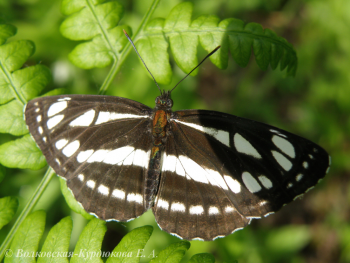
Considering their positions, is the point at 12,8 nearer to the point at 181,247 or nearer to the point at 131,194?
the point at 131,194

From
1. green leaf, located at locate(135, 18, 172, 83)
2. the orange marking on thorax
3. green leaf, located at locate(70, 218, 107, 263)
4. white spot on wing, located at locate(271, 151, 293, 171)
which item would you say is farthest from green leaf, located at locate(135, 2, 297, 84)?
green leaf, located at locate(70, 218, 107, 263)

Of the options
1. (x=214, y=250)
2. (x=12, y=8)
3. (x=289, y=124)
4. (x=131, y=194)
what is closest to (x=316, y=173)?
(x=131, y=194)

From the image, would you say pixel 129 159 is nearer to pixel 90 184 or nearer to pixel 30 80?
pixel 90 184

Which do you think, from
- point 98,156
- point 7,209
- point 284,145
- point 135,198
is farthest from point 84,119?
point 284,145

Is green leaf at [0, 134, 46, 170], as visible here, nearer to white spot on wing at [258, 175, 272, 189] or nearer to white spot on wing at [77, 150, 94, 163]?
white spot on wing at [77, 150, 94, 163]

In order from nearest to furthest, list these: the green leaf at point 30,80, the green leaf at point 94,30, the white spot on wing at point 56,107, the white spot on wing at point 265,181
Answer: the white spot on wing at point 265,181, the white spot on wing at point 56,107, the green leaf at point 30,80, the green leaf at point 94,30

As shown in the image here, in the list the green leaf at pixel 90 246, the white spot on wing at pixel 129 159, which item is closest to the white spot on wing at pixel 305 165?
the white spot on wing at pixel 129 159

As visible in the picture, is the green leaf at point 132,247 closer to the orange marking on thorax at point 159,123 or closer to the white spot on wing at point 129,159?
the white spot on wing at point 129,159
